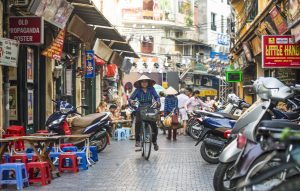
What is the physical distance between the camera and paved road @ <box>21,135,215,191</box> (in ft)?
29.6

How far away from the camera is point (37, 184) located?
954cm

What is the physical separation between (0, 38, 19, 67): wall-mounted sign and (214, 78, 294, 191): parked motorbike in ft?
19.4

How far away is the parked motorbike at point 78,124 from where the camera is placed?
12977 mm

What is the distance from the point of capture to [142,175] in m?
10.2

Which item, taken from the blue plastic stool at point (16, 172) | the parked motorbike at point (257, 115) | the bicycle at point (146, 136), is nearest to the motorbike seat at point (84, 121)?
the bicycle at point (146, 136)

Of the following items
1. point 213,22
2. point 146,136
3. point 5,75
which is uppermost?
point 213,22

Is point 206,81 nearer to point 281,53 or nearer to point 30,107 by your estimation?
point 281,53

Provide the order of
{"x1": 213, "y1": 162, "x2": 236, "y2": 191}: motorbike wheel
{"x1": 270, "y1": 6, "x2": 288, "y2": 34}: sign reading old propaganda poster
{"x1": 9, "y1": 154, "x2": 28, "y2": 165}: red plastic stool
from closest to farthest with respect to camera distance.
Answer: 1. {"x1": 213, "y1": 162, "x2": 236, "y2": 191}: motorbike wheel
2. {"x1": 9, "y1": 154, "x2": 28, "y2": 165}: red plastic stool
3. {"x1": 270, "y1": 6, "x2": 288, "y2": 34}: sign reading old propaganda poster

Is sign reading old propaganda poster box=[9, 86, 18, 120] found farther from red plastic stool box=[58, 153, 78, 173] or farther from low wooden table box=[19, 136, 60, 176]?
low wooden table box=[19, 136, 60, 176]

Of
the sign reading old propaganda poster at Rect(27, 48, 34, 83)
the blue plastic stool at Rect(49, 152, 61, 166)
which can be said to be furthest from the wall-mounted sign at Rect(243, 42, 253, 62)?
the blue plastic stool at Rect(49, 152, 61, 166)

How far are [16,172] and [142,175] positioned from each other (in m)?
2.28

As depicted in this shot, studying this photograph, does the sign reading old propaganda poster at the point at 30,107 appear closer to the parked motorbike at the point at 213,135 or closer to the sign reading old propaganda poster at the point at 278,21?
the parked motorbike at the point at 213,135

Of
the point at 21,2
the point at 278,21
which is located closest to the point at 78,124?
the point at 21,2

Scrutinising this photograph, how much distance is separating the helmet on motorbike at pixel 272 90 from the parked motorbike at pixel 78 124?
649 centimetres
